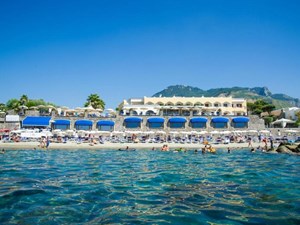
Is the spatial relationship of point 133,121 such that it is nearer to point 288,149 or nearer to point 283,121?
point 288,149

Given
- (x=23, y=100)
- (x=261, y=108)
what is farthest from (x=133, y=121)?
(x=261, y=108)

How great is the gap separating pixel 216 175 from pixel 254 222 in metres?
8.99

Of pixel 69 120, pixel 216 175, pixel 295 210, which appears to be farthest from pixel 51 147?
pixel 295 210

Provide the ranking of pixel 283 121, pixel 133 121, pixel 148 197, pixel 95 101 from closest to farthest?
pixel 148 197
pixel 133 121
pixel 283 121
pixel 95 101

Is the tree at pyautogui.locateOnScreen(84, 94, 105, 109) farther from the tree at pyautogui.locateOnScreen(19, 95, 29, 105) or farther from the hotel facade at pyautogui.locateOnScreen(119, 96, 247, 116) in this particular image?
the tree at pyautogui.locateOnScreen(19, 95, 29, 105)

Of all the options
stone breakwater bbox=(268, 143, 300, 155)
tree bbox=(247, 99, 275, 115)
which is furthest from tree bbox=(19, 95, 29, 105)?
tree bbox=(247, 99, 275, 115)

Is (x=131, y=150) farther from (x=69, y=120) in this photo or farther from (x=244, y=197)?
(x=244, y=197)

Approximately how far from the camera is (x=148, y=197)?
470 inches

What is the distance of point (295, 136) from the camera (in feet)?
159

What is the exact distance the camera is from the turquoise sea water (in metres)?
9.16

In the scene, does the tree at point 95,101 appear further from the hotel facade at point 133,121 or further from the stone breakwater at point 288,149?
the stone breakwater at point 288,149

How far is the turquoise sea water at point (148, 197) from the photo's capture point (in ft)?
30.0

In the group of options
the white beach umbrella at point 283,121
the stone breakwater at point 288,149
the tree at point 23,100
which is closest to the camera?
the stone breakwater at point 288,149

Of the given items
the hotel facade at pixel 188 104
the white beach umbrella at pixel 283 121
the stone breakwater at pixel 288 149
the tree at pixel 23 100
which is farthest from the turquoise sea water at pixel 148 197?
the tree at pixel 23 100
